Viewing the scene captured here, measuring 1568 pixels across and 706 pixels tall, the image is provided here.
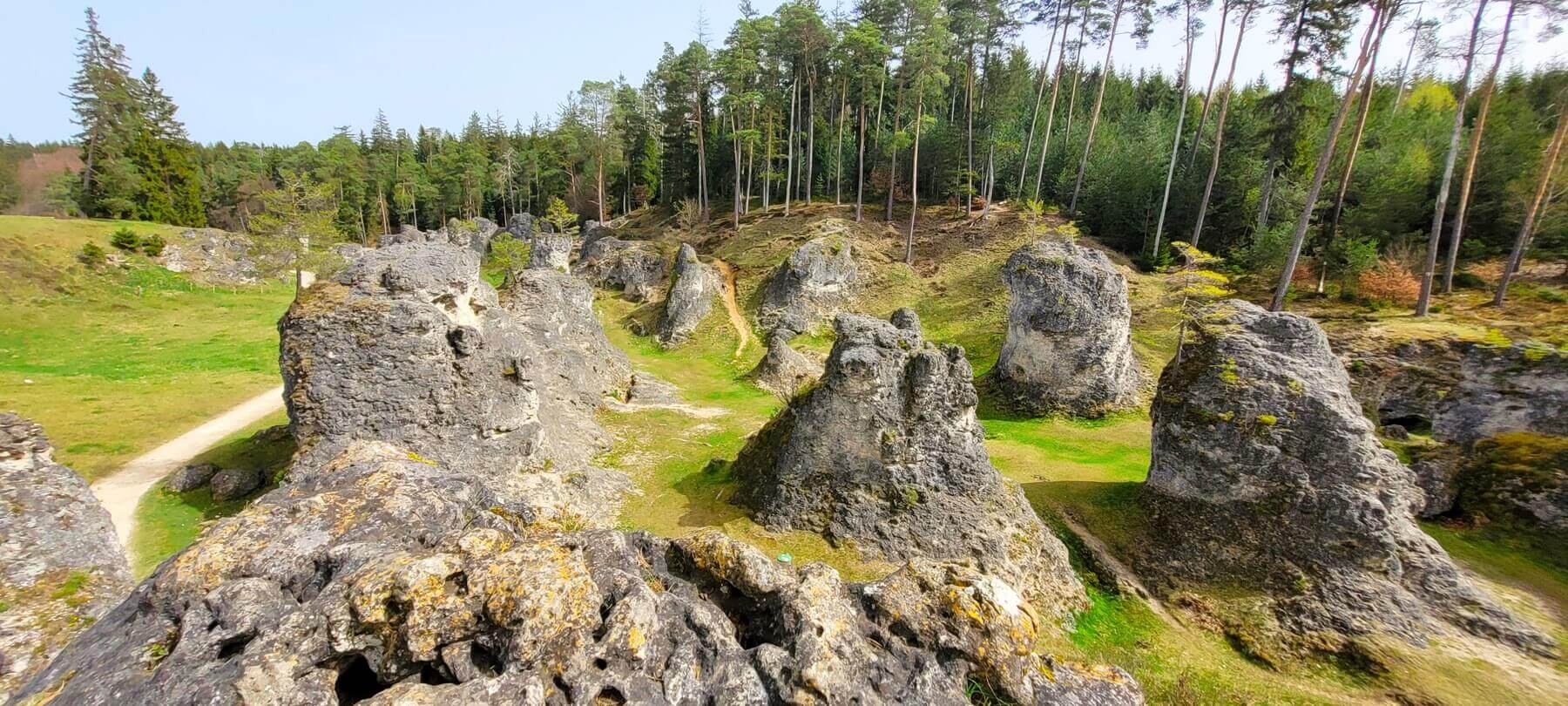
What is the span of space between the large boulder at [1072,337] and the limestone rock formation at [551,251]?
154 feet

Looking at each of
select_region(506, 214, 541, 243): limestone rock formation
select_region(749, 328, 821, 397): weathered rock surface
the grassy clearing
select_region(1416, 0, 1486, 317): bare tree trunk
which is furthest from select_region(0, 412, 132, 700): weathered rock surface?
select_region(506, 214, 541, 243): limestone rock formation

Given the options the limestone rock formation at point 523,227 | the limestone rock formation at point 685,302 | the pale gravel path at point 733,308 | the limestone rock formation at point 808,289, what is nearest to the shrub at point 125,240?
the limestone rock formation at point 523,227

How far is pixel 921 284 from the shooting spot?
44406mm

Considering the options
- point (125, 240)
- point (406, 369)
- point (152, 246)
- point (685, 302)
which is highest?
point (125, 240)

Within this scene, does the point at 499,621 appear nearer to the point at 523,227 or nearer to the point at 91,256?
the point at 91,256

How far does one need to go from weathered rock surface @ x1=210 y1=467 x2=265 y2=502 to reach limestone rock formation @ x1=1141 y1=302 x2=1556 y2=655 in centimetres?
2570

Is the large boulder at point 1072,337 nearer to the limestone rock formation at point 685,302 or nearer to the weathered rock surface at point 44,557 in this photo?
the limestone rock formation at point 685,302

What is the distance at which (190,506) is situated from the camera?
15.7 meters

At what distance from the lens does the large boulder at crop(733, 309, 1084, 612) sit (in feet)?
47.5

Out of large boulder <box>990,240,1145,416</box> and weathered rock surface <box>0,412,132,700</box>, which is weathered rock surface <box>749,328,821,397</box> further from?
weathered rock surface <box>0,412,132,700</box>

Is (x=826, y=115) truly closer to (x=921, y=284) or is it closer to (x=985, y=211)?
(x=985, y=211)

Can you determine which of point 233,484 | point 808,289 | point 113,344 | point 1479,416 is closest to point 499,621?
point 233,484

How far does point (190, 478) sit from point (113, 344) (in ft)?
85.0

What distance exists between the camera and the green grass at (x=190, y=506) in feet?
44.8
